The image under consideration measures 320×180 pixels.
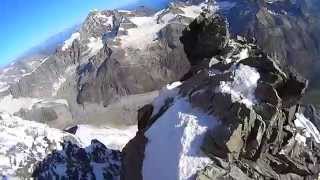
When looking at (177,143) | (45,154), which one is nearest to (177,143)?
(177,143)

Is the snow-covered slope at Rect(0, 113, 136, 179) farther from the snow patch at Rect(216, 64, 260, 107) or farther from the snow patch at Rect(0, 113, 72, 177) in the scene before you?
the snow patch at Rect(216, 64, 260, 107)

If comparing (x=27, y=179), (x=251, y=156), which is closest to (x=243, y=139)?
(x=251, y=156)

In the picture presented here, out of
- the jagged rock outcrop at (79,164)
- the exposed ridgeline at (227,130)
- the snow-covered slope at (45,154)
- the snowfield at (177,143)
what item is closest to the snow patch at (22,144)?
the snow-covered slope at (45,154)

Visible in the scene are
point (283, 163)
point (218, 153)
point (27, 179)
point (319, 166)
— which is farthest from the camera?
point (27, 179)

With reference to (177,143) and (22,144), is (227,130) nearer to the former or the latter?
(177,143)

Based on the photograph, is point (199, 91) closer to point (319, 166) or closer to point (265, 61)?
point (265, 61)

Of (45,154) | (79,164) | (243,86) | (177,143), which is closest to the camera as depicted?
(177,143)

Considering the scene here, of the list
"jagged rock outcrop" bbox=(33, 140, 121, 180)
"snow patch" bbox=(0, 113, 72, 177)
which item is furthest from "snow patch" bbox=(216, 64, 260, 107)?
"snow patch" bbox=(0, 113, 72, 177)

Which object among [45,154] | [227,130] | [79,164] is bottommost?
[79,164]
